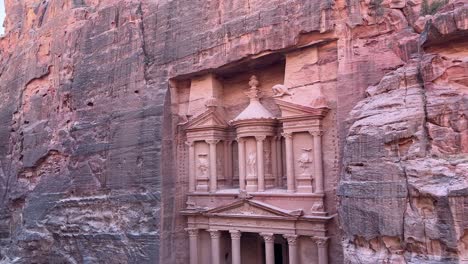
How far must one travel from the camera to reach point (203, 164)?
12016 mm

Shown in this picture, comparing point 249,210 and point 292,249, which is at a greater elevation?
point 249,210

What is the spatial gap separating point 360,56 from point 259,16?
2951 millimetres

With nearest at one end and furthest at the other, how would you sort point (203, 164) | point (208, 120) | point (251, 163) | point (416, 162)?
Result: point (416, 162) → point (251, 163) → point (208, 120) → point (203, 164)

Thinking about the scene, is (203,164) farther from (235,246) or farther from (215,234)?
(235,246)

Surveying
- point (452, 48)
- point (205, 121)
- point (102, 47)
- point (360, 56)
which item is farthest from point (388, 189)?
point (102, 47)

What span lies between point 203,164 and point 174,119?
1.60 metres

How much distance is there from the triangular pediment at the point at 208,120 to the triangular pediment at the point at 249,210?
2.36 metres

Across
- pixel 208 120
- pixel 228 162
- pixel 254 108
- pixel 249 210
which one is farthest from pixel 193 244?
pixel 254 108

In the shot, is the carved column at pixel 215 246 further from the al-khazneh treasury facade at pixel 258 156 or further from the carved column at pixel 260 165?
the carved column at pixel 260 165

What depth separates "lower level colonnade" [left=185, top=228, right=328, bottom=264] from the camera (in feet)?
31.6

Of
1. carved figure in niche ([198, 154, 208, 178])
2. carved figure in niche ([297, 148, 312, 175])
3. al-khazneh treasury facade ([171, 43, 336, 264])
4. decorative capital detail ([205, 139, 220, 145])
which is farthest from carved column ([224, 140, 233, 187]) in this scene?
carved figure in niche ([297, 148, 312, 175])

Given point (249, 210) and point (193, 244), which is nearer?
point (249, 210)

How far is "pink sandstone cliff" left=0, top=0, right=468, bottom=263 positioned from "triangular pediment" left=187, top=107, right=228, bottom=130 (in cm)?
78

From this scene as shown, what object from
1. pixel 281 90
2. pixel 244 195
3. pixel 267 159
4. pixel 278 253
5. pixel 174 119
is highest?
pixel 281 90
